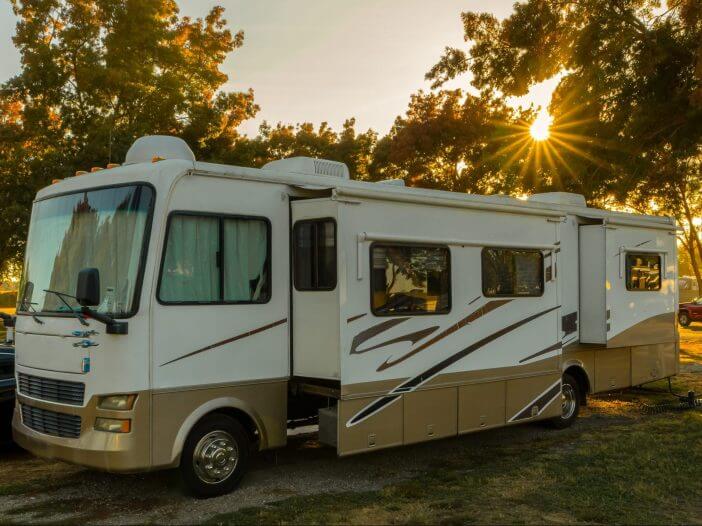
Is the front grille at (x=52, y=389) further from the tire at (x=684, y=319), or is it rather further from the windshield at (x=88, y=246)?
the tire at (x=684, y=319)

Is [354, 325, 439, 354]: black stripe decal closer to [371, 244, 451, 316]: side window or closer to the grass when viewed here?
[371, 244, 451, 316]: side window

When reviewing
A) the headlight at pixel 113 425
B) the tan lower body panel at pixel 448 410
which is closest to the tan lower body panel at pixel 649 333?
the tan lower body panel at pixel 448 410

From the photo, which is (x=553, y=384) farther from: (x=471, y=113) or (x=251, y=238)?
(x=471, y=113)

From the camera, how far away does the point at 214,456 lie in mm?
6484

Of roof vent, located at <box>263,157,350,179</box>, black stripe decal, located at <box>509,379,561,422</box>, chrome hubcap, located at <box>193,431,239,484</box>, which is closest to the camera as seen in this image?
chrome hubcap, located at <box>193,431,239,484</box>

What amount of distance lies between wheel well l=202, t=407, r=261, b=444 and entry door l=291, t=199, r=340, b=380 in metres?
0.61

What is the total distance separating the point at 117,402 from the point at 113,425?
19 centimetres

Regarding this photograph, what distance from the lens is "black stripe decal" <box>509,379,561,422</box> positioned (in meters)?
8.53

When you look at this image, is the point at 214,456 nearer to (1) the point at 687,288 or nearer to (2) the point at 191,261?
(2) the point at 191,261

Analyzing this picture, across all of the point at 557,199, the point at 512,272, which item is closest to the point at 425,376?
the point at 512,272

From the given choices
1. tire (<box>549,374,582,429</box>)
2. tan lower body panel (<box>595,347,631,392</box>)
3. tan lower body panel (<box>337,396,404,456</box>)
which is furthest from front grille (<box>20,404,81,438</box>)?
tan lower body panel (<box>595,347,631,392</box>)

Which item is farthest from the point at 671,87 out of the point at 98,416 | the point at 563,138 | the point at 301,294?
the point at 98,416

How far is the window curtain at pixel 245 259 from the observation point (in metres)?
6.66

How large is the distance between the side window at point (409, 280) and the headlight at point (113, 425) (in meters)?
2.45
